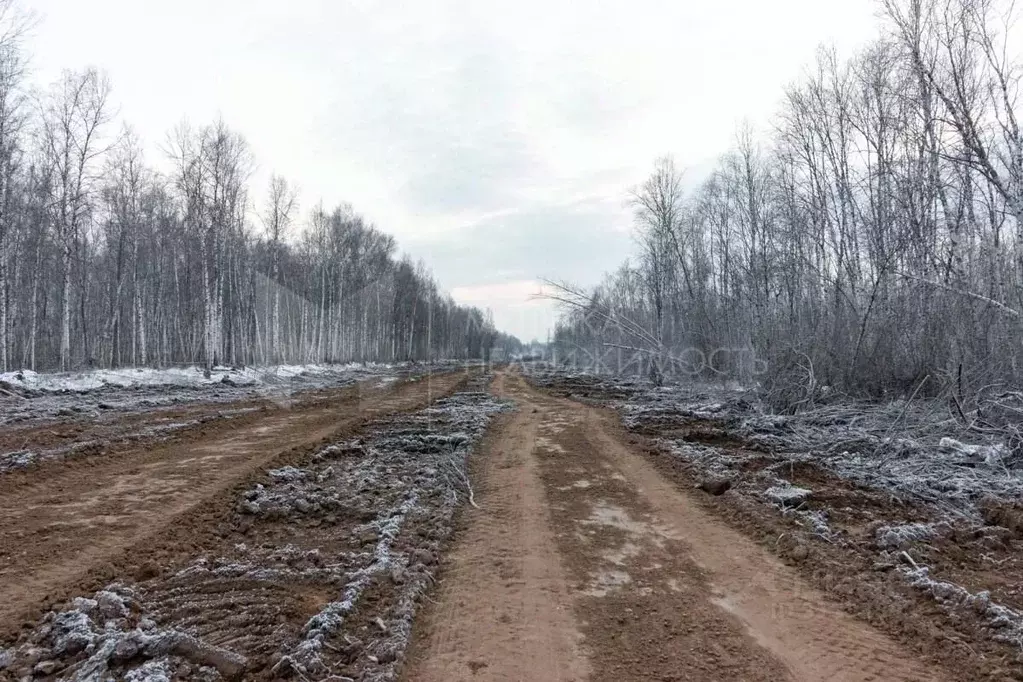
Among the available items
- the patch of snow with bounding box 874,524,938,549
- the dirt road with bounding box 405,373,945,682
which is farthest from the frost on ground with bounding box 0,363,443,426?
the patch of snow with bounding box 874,524,938,549

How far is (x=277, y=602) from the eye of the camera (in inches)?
154

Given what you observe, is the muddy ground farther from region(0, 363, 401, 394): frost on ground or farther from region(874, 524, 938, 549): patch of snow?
region(0, 363, 401, 394): frost on ground

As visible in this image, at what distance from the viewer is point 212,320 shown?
85.4 ft

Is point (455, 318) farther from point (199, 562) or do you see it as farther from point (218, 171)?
point (199, 562)

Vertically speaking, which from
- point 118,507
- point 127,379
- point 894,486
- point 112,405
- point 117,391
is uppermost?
point 127,379

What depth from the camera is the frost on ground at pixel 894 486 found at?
4371 millimetres

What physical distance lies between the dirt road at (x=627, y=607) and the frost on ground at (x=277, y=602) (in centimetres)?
35

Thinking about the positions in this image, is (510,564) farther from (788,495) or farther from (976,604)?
(788,495)

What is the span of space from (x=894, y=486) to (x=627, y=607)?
504 cm

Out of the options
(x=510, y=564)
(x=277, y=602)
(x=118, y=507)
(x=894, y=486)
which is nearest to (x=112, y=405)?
(x=118, y=507)

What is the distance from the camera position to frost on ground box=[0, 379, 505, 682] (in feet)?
10.1

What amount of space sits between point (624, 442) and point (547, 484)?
3.80m

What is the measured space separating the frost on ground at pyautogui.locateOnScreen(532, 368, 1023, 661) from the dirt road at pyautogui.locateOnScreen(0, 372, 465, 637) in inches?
233

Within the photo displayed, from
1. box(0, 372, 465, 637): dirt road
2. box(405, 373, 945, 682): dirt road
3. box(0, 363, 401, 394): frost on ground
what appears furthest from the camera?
box(0, 363, 401, 394): frost on ground
